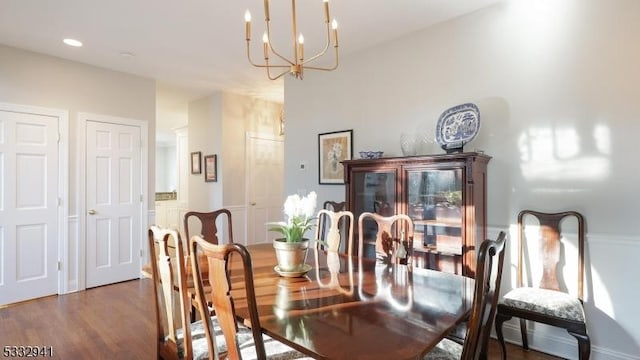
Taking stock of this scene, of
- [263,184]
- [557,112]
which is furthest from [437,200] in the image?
[263,184]

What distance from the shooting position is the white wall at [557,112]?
2.12 metres

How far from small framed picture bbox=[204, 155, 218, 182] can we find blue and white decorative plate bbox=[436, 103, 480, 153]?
353 cm

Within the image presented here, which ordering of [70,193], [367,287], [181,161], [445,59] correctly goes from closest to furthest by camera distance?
1. [367,287]
2. [445,59]
3. [70,193]
4. [181,161]

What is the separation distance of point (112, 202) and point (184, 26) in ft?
7.69

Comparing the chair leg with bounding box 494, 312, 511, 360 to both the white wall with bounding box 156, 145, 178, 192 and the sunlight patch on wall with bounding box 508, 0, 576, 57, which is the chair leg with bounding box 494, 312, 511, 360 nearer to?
the sunlight patch on wall with bounding box 508, 0, 576, 57

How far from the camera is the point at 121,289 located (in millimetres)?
3818

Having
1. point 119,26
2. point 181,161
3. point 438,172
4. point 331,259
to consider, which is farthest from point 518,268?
point 181,161

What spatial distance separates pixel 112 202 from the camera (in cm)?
403

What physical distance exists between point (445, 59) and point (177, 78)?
3.39m

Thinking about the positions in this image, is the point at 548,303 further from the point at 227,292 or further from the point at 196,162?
the point at 196,162

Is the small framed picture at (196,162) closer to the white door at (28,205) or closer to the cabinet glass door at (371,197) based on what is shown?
the white door at (28,205)

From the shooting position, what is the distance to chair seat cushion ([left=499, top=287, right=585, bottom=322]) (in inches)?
78.4

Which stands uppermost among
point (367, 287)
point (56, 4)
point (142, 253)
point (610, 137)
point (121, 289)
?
point (56, 4)

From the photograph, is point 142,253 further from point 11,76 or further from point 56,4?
point 56,4
